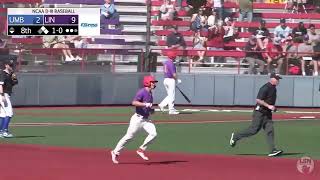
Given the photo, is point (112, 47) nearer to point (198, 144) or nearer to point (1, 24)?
point (1, 24)

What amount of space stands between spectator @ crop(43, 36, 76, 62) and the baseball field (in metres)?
2.92

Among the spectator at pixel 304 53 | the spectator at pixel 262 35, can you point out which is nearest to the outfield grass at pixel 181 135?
the spectator at pixel 304 53

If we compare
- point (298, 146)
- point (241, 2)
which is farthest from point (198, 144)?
point (241, 2)

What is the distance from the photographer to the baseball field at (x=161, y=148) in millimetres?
12812

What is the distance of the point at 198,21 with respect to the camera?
30.7m

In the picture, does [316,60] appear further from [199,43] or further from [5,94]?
[5,94]

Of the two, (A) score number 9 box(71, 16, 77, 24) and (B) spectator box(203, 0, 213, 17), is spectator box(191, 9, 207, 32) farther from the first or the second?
(A) score number 9 box(71, 16, 77, 24)

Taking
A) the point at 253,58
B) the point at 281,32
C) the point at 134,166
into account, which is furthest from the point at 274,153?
the point at 281,32

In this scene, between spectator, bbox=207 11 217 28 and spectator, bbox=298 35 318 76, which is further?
spectator, bbox=207 11 217 28

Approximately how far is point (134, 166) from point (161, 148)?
295 cm

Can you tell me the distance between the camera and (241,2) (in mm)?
31703

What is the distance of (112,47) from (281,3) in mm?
8069
